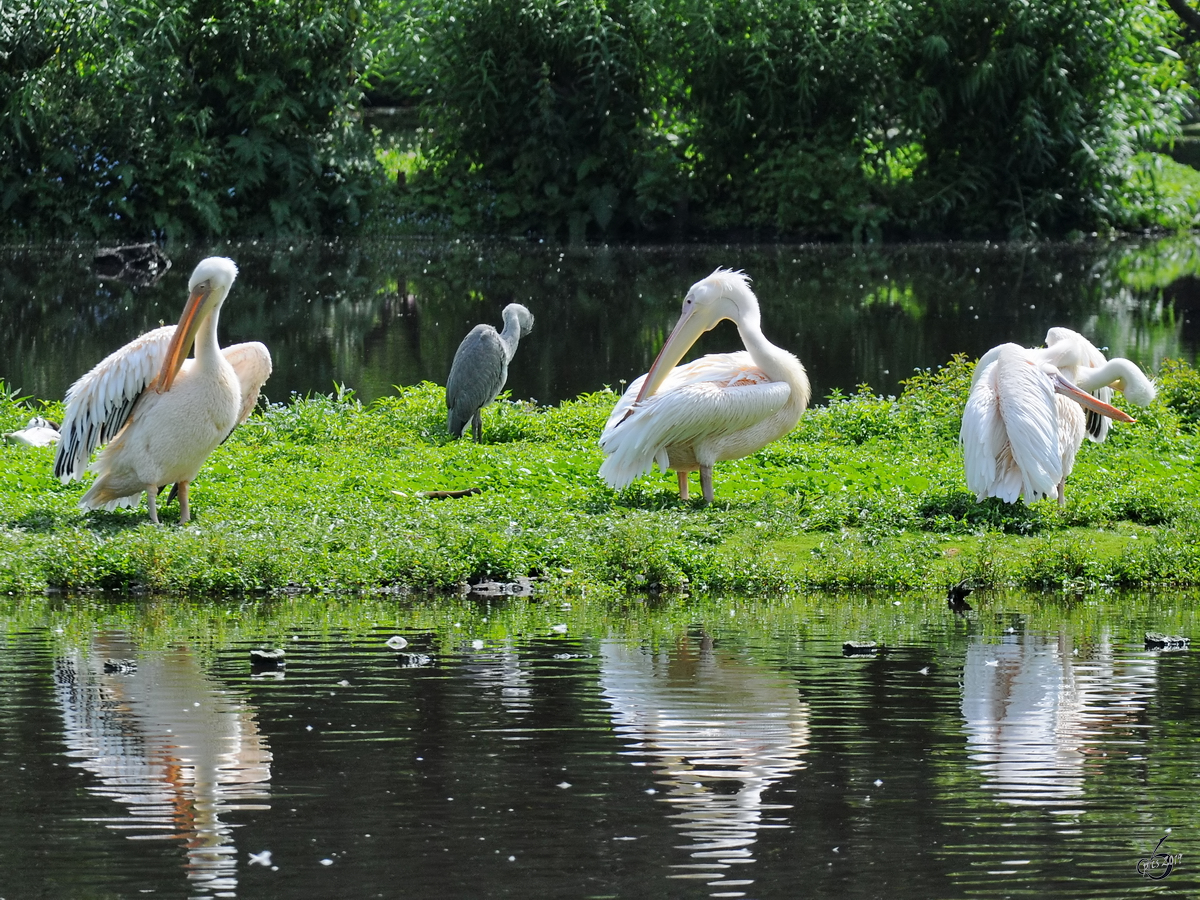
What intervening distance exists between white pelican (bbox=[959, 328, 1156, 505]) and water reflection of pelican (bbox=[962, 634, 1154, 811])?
5.70 feet

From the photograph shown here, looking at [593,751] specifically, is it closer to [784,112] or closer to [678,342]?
[678,342]

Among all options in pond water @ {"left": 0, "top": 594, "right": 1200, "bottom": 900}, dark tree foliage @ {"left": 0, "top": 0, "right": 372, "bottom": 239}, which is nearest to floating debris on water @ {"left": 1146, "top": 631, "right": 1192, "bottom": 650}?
pond water @ {"left": 0, "top": 594, "right": 1200, "bottom": 900}

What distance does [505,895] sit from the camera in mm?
4117

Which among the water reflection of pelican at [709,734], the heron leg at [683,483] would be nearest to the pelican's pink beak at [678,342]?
the heron leg at [683,483]

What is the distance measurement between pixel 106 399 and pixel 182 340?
1.65 feet

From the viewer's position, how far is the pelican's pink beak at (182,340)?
8344 mm

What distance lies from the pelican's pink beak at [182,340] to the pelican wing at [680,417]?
217 centimetres

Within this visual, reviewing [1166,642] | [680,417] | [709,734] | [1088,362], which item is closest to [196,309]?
[680,417]

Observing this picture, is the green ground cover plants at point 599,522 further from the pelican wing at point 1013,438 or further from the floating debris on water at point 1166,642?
the floating debris on water at point 1166,642

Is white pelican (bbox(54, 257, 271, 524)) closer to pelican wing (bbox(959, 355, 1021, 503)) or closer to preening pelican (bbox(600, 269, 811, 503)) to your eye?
preening pelican (bbox(600, 269, 811, 503))

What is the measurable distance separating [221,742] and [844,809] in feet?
6.48

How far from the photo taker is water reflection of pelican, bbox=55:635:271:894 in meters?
4.55

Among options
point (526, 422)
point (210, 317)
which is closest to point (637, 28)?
point (526, 422)

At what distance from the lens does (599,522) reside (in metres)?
8.17
